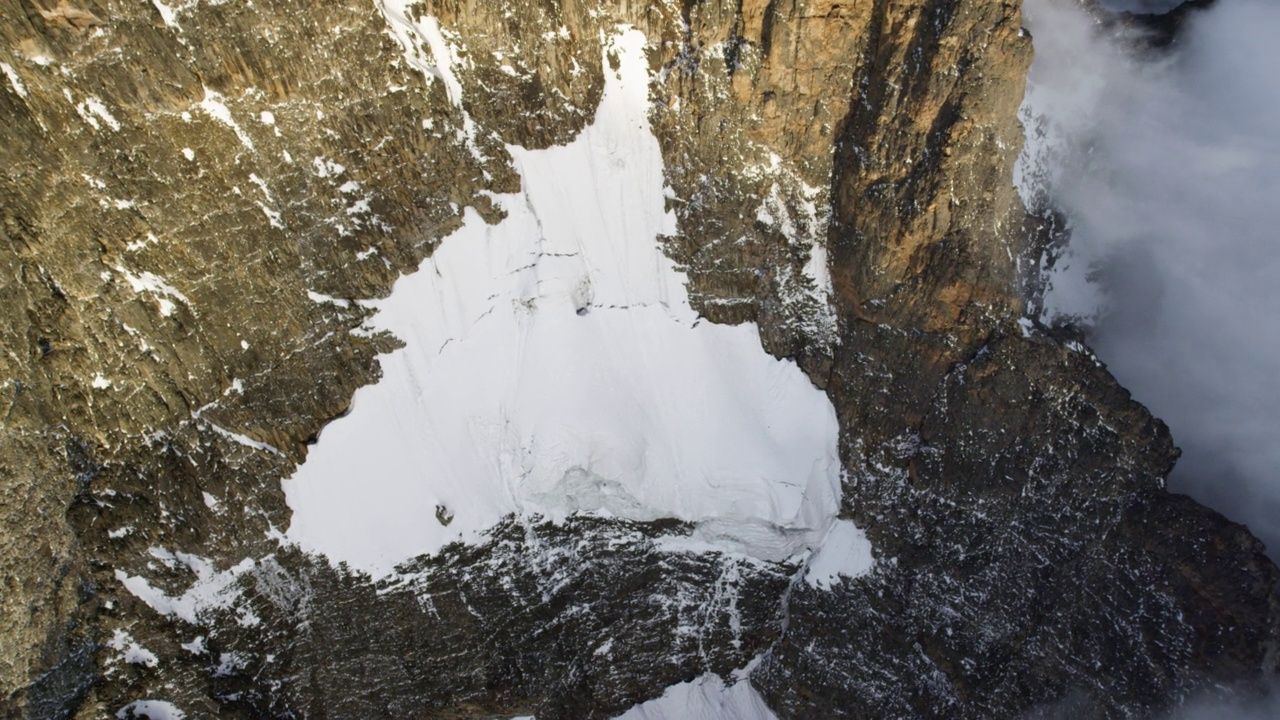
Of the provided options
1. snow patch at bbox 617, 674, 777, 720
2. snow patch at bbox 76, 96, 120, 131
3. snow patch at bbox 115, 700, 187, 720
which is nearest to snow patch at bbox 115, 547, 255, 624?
snow patch at bbox 115, 700, 187, 720

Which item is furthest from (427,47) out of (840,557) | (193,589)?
(840,557)

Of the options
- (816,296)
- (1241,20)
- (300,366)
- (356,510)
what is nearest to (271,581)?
(356,510)

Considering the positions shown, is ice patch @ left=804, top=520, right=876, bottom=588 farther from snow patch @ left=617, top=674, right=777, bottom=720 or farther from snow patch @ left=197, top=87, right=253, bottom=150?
snow patch @ left=197, top=87, right=253, bottom=150

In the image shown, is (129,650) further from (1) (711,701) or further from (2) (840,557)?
(2) (840,557)

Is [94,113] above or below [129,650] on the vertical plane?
above

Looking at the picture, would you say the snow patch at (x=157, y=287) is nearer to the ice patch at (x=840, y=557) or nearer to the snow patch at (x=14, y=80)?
the snow patch at (x=14, y=80)

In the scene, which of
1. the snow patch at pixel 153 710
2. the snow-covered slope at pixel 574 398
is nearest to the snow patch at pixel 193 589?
the snow-covered slope at pixel 574 398

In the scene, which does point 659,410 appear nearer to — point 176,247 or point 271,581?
point 271,581
